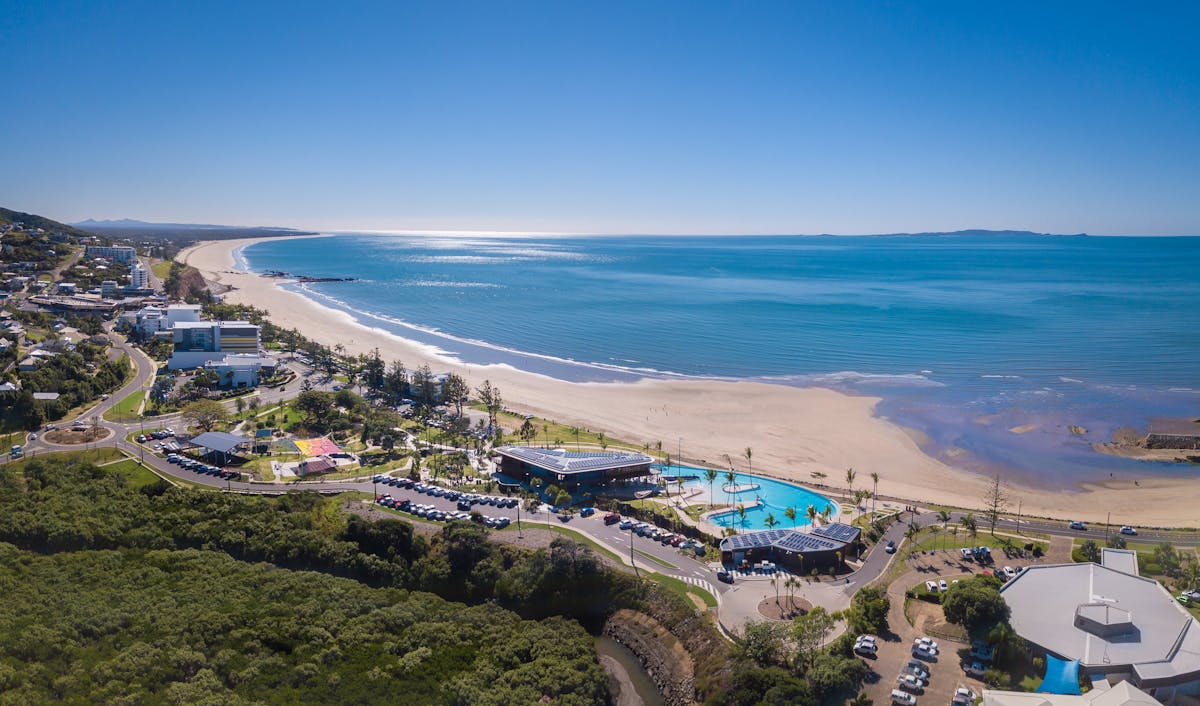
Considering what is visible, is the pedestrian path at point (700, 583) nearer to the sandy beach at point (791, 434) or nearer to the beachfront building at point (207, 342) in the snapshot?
the sandy beach at point (791, 434)

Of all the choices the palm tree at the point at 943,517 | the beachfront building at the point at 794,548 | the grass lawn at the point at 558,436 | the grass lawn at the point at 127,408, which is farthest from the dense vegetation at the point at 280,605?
the palm tree at the point at 943,517

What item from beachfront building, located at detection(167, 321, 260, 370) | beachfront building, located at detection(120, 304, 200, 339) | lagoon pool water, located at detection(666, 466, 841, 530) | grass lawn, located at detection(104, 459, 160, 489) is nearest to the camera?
lagoon pool water, located at detection(666, 466, 841, 530)

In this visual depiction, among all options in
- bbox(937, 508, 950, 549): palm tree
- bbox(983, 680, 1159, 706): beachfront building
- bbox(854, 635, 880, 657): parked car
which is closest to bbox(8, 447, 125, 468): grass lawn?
bbox(854, 635, 880, 657): parked car

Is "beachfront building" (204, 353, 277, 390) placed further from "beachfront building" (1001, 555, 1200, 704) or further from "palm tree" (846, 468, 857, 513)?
"beachfront building" (1001, 555, 1200, 704)

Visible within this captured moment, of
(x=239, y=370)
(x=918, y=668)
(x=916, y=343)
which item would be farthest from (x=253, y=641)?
(x=916, y=343)

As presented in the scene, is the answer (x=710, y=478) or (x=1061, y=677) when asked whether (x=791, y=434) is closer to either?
(x=710, y=478)

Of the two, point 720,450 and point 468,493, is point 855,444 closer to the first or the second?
point 720,450
